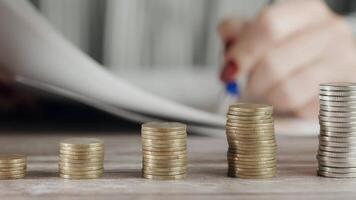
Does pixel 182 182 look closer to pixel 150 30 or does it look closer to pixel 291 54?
pixel 291 54

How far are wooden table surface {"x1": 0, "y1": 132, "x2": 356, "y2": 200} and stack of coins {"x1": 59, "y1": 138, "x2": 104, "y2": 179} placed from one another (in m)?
0.01

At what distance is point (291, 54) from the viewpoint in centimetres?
112

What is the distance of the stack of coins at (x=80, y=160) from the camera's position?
2.13ft

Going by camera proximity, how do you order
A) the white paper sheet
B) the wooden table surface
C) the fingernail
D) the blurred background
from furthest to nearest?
1. the blurred background
2. the fingernail
3. the white paper sheet
4. the wooden table surface

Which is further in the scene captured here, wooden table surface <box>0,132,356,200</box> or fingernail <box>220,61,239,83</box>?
fingernail <box>220,61,239,83</box>

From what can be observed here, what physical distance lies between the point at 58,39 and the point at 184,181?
28cm

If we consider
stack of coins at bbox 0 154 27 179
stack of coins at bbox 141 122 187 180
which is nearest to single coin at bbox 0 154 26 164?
stack of coins at bbox 0 154 27 179

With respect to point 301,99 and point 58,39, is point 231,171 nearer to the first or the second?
point 58,39

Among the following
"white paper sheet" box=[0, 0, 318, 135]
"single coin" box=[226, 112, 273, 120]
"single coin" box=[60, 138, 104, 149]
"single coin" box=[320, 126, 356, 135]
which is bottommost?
"single coin" box=[60, 138, 104, 149]

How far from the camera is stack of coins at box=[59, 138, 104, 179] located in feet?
2.13

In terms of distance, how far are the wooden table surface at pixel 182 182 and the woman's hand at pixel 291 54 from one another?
0.27 meters

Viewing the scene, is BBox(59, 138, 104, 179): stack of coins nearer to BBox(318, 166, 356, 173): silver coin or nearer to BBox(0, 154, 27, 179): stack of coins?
BBox(0, 154, 27, 179): stack of coins

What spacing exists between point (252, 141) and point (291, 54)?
50 cm

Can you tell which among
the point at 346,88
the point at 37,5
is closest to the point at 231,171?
the point at 346,88
